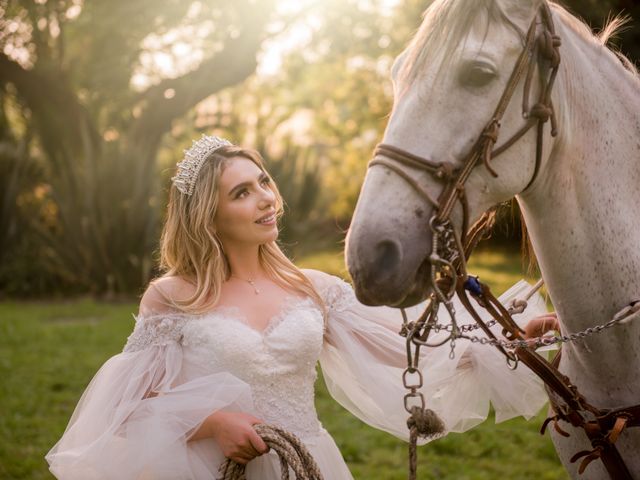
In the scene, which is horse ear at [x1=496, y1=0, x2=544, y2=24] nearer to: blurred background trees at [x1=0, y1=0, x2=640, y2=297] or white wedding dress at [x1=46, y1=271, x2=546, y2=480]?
white wedding dress at [x1=46, y1=271, x2=546, y2=480]

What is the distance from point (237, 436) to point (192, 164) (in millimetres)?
1144

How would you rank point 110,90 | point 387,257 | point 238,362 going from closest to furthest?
point 387,257, point 238,362, point 110,90

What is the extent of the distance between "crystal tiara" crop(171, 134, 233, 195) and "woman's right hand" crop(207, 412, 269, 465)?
0.95 m

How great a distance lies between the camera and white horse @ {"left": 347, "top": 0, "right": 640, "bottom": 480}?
1603 millimetres

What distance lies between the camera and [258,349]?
8.16 ft

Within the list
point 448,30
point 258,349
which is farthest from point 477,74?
point 258,349

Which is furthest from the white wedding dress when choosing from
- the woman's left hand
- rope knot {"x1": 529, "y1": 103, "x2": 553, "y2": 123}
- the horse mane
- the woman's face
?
the horse mane

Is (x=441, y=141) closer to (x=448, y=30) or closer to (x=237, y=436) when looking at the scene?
(x=448, y=30)

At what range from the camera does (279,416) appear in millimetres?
2559

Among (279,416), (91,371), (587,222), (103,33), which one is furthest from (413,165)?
(103,33)

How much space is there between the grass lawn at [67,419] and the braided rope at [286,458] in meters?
0.80

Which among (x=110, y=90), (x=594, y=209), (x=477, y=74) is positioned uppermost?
(x=110, y=90)

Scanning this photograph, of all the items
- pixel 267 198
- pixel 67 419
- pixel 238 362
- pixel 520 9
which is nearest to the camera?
pixel 520 9

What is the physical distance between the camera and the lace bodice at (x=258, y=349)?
2467 mm
